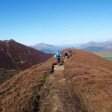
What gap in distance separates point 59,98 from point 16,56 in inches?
4068

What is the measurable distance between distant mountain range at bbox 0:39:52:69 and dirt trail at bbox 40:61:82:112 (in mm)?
85217

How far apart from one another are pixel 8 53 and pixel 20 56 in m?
6.47

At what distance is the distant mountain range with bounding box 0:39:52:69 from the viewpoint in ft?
397

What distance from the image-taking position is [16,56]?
12888 centimetres

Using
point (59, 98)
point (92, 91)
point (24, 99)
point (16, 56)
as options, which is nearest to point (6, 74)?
point (16, 56)

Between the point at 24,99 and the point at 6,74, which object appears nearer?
the point at 24,99

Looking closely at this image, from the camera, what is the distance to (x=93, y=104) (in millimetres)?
25266

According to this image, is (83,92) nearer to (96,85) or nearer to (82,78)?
(96,85)

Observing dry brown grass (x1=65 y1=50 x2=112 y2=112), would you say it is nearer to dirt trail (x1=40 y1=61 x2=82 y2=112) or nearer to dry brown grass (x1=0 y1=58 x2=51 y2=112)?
dirt trail (x1=40 y1=61 x2=82 y2=112)

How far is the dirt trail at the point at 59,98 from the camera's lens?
25.1 metres

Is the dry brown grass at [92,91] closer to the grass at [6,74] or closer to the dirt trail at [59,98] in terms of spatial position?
the dirt trail at [59,98]

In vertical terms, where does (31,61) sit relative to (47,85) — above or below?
below

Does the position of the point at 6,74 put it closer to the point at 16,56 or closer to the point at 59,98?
the point at 16,56

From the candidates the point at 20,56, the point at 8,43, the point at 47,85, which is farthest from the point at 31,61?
the point at 47,85
